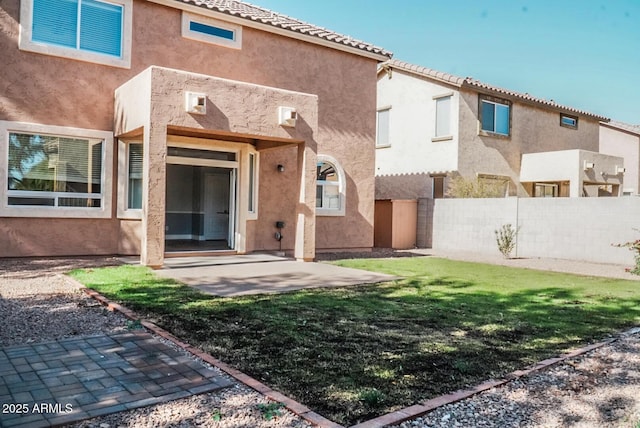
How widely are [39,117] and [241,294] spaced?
24.7 ft

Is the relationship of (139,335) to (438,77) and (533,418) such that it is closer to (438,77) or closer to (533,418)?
(533,418)

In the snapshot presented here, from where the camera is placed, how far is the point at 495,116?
78.9ft

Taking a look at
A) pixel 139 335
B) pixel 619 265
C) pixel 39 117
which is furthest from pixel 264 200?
pixel 619 265

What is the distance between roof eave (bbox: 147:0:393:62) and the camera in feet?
46.2

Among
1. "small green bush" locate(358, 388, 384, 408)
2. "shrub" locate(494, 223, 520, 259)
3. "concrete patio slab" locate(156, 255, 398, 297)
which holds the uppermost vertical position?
"shrub" locate(494, 223, 520, 259)

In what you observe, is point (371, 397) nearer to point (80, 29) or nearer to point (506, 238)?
point (80, 29)

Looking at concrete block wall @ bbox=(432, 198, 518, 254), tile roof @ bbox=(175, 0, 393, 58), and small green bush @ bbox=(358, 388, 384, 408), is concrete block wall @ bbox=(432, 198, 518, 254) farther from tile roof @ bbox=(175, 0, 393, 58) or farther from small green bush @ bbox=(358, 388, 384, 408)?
small green bush @ bbox=(358, 388, 384, 408)

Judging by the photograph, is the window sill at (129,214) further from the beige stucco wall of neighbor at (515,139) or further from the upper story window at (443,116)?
the upper story window at (443,116)

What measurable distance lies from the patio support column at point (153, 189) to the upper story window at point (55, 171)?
2.90 m

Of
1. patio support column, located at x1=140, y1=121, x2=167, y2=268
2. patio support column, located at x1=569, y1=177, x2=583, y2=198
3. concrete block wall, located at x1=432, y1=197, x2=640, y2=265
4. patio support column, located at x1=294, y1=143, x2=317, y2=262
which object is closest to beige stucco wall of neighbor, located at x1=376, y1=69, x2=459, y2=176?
concrete block wall, located at x1=432, y1=197, x2=640, y2=265

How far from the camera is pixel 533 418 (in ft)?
13.6

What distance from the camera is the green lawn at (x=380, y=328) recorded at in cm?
472

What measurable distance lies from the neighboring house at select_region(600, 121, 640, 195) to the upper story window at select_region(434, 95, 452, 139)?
16.4m

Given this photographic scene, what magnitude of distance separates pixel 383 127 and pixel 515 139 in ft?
21.4
